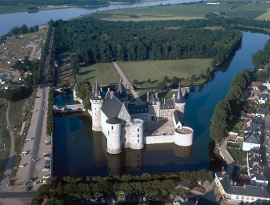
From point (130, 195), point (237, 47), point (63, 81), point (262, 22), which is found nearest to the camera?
point (130, 195)

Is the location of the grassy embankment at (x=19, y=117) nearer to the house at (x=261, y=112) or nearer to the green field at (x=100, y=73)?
the green field at (x=100, y=73)

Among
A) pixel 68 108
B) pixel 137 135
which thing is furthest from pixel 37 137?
pixel 137 135

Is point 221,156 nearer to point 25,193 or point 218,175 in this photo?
point 218,175

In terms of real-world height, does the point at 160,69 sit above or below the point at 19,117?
above

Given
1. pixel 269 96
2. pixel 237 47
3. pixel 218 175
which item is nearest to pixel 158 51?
pixel 237 47

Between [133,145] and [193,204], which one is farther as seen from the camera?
[133,145]

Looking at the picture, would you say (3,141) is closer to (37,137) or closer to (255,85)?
(37,137)
